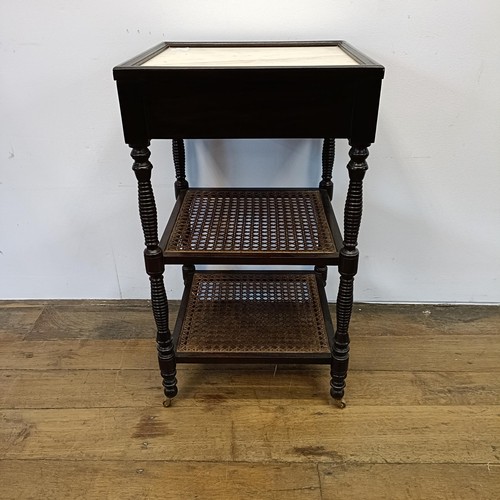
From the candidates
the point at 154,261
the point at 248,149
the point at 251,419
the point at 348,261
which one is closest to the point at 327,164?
the point at 248,149

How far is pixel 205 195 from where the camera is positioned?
50.9 inches

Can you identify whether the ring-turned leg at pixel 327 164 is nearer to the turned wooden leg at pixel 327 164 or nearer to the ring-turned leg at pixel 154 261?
the turned wooden leg at pixel 327 164

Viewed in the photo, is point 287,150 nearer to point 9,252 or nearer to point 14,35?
point 14,35

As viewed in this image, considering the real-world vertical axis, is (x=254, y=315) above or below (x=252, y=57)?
below

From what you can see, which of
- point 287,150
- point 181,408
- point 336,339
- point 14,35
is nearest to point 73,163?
point 14,35

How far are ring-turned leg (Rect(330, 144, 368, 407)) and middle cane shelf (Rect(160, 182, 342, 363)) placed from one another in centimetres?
3

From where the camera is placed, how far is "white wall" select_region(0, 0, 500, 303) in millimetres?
1179

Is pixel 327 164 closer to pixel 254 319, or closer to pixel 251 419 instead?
pixel 254 319

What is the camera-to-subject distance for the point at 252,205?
1.25 meters

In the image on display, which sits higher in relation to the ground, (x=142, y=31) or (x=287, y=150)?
(x=142, y=31)

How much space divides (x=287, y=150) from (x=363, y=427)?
72cm

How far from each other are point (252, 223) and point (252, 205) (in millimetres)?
107

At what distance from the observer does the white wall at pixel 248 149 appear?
3.87 feet

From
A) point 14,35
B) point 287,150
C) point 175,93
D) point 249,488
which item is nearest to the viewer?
point 175,93
